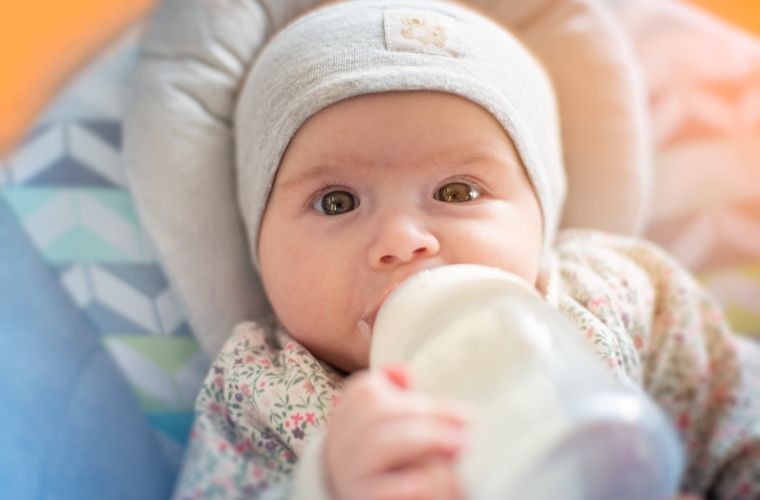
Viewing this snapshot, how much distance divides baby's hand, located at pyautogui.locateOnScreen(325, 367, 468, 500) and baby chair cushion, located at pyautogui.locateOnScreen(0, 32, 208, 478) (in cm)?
61

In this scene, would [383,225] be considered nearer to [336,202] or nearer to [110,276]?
[336,202]

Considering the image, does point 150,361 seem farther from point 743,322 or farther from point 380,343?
point 743,322

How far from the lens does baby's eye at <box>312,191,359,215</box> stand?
1.07 m

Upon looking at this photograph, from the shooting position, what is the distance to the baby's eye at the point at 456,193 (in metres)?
1.05

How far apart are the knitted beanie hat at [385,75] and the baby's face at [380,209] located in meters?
0.02

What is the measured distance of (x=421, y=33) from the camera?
43.4 inches

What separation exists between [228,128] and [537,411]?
84 centimetres

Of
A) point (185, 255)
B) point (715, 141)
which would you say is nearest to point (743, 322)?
point (715, 141)

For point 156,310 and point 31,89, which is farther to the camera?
point 31,89

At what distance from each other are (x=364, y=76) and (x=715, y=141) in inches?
30.5

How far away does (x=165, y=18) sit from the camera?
134 centimetres

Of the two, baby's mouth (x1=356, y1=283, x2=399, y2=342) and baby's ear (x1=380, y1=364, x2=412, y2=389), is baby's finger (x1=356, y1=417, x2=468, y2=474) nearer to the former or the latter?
baby's ear (x1=380, y1=364, x2=412, y2=389)

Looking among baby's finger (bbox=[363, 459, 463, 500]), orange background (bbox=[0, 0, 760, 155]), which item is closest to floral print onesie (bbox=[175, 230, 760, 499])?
baby's finger (bbox=[363, 459, 463, 500])

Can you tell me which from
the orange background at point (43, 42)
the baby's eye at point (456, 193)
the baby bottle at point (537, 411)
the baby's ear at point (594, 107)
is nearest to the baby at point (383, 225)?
the baby's eye at point (456, 193)
